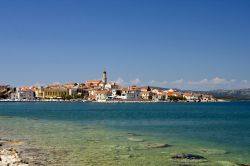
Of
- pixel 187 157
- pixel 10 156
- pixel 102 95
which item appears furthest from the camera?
pixel 102 95

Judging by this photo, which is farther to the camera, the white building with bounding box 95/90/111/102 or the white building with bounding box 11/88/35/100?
the white building with bounding box 11/88/35/100

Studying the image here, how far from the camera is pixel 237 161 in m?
17.9

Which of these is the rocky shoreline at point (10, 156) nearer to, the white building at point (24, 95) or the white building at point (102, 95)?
the white building at point (102, 95)

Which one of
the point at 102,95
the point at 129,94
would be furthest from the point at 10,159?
the point at 129,94

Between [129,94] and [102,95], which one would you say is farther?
[129,94]

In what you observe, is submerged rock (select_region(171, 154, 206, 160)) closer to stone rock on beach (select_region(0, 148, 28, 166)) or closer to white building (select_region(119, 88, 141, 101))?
stone rock on beach (select_region(0, 148, 28, 166))

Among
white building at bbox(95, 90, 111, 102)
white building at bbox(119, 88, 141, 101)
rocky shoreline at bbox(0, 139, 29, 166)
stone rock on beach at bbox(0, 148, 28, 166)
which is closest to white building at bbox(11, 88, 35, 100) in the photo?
white building at bbox(95, 90, 111, 102)

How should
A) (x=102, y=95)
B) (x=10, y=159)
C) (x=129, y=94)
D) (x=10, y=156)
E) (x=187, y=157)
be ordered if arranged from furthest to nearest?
(x=129, y=94)
(x=102, y=95)
(x=187, y=157)
(x=10, y=156)
(x=10, y=159)

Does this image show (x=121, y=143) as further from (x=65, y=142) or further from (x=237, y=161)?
(x=237, y=161)

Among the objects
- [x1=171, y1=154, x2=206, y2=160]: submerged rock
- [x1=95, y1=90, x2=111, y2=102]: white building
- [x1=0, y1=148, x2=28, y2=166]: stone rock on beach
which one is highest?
[x1=95, y1=90, x2=111, y2=102]: white building

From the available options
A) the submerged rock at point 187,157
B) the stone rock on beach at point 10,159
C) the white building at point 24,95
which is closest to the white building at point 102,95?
the white building at point 24,95

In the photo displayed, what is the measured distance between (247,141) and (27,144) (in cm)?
1432

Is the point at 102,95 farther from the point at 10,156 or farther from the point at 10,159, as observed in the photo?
the point at 10,159

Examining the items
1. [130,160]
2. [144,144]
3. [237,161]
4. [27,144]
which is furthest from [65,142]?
[237,161]
